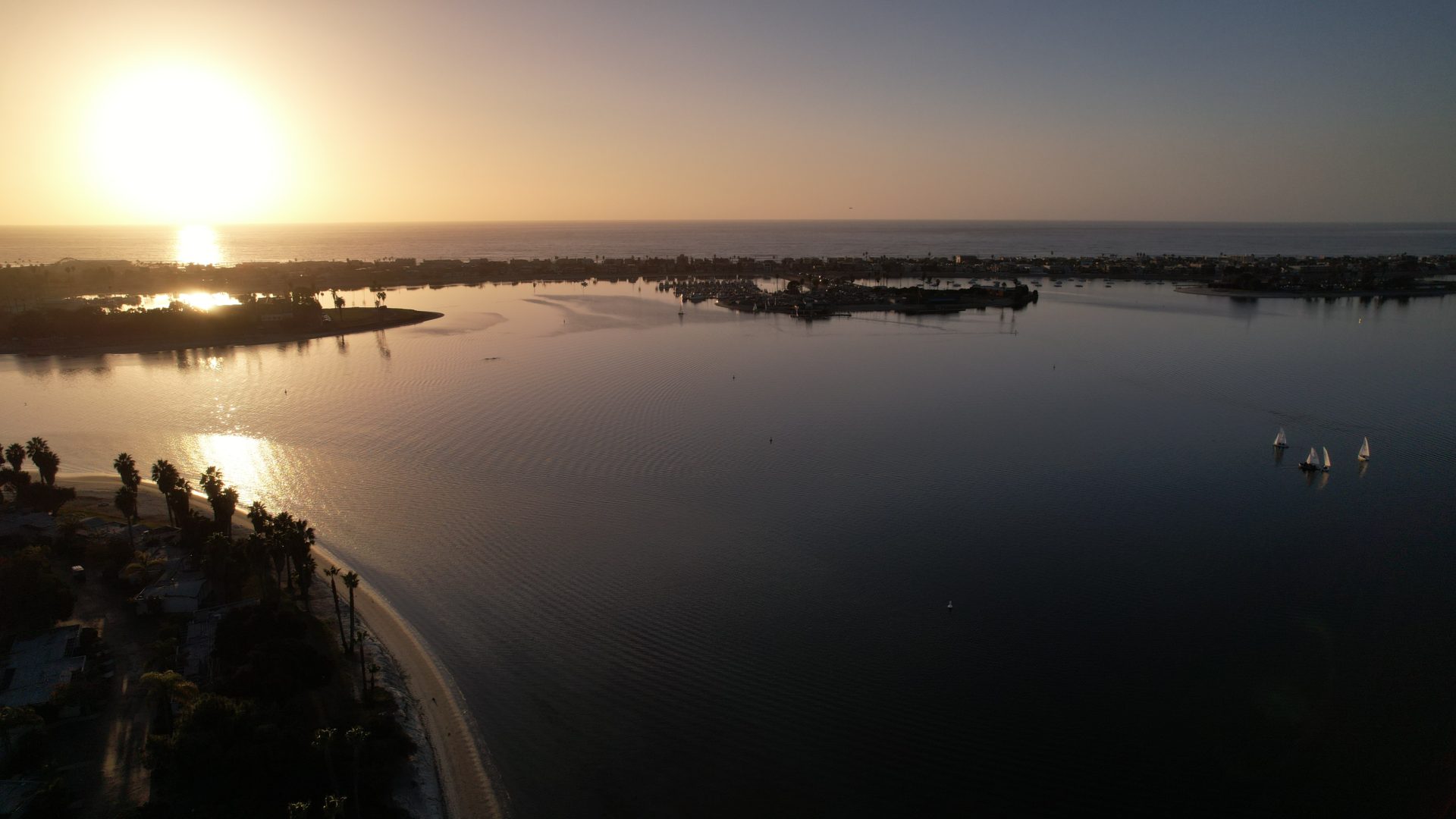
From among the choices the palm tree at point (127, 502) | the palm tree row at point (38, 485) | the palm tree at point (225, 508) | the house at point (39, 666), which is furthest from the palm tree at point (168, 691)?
the palm tree row at point (38, 485)

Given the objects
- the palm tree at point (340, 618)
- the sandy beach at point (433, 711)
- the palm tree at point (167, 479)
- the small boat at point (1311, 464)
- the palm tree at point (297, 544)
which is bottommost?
the sandy beach at point (433, 711)

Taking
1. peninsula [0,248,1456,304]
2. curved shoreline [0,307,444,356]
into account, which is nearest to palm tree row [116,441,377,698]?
curved shoreline [0,307,444,356]

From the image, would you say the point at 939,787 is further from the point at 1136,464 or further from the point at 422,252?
the point at 422,252

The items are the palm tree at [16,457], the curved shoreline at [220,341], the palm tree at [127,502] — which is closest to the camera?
the palm tree at [127,502]

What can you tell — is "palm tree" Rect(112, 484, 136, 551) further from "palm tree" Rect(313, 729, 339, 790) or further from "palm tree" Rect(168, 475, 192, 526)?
"palm tree" Rect(313, 729, 339, 790)

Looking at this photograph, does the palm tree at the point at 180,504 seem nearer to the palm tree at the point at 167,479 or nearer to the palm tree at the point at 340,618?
the palm tree at the point at 167,479
